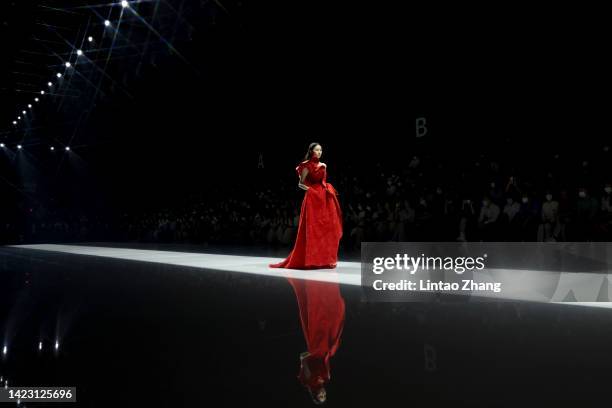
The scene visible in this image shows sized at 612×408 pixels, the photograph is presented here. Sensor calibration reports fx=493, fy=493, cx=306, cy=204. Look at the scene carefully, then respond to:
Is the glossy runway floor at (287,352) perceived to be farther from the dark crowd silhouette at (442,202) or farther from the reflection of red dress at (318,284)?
the dark crowd silhouette at (442,202)

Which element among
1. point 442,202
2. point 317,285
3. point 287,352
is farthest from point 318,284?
point 442,202

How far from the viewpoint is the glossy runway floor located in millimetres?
1231

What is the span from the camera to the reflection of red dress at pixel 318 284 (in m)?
1.55

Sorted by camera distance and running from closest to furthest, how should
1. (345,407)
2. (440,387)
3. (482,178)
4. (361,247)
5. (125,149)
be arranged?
(345,407) < (440,387) < (482,178) < (361,247) < (125,149)

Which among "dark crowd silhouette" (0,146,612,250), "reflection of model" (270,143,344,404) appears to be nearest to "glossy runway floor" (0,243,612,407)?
"reflection of model" (270,143,344,404)

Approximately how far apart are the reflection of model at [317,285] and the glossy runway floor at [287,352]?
4 centimetres

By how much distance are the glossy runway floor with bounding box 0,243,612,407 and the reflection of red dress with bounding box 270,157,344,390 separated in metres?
0.05

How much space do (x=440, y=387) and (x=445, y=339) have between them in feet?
1.85

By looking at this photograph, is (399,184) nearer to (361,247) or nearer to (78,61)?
(361,247)

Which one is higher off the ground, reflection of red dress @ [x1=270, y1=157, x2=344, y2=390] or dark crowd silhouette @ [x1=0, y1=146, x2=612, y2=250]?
dark crowd silhouette @ [x1=0, y1=146, x2=612, y2=250]

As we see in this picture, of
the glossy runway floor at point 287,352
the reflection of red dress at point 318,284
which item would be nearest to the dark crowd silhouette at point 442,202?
the reflection of red dress at point 318,284

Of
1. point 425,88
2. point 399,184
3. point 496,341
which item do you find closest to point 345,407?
point 496,341

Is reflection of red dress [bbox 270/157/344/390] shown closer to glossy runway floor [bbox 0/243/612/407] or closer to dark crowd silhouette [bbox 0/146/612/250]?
glossy runway floor [bbox 0/243/612/407]

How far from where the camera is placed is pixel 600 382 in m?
1.30
